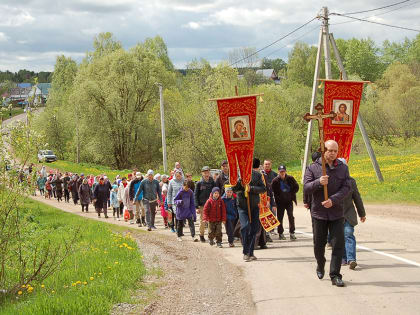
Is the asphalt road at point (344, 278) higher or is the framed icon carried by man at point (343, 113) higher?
the framed icon carried by man at point (343, 113)

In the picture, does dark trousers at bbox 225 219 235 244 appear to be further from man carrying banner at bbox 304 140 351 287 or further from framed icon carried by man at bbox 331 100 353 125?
man carrying banner at bbox 304 140 351 287

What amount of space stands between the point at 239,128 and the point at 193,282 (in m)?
4.29

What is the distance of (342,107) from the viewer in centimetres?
1680

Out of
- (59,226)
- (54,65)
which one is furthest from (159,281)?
(54,65)

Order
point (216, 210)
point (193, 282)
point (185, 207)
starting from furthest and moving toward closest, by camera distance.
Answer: point (185, 207) < point (216, 210) < point (193, 282)

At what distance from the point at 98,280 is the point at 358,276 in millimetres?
4083

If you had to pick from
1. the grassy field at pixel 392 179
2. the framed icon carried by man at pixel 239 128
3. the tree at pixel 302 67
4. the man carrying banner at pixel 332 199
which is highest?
the tree at pixel 302 67

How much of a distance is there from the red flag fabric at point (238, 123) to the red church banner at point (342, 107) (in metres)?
4.47

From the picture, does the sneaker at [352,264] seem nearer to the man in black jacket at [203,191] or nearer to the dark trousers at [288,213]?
the dark trousers at [288,213]

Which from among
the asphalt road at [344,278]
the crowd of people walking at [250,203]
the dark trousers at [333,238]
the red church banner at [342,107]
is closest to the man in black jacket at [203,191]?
the crowd of people walking at [250,203]

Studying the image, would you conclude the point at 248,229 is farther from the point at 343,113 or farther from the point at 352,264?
the point at 343,113

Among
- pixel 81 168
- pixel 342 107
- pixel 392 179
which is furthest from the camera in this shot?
pixel 81 168

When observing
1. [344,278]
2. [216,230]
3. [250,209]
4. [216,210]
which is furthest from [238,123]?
[344,278]

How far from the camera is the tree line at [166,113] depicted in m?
46.1
